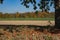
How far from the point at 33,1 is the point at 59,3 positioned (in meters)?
4.22

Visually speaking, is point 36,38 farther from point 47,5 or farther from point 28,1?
point 47,5

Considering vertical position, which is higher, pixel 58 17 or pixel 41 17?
pixel 58 17

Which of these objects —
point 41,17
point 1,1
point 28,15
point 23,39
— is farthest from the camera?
point 28,15

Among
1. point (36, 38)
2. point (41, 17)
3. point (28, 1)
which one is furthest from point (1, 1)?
point (41, 17)

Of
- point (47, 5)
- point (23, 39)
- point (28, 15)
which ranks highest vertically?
point (23, 39)

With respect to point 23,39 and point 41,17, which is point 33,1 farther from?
point 41,17

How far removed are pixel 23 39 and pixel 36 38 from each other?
2.37ft

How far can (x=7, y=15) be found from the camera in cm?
7919

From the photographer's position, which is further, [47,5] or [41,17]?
[41,17]

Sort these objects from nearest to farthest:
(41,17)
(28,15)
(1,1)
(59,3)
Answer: (59,3)
(1,1)
(41,17)
(28,15)

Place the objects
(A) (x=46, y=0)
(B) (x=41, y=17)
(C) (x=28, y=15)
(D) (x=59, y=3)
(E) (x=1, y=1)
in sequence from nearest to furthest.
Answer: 1. (D) (x=59, y=3)
2. (E) (x=1, y=1)
3. (A) (x=46, y=0)
4. (B) (x=41, y=17)
5. (C) (x=28, y=15)

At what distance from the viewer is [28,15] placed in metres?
81.6

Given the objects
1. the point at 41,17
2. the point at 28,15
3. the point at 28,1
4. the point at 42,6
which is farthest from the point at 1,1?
the point at 28,15

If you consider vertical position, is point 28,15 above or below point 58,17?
below
